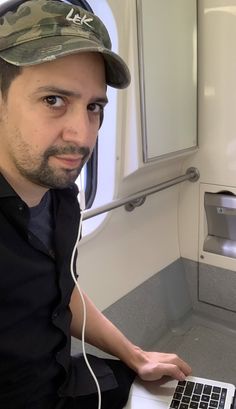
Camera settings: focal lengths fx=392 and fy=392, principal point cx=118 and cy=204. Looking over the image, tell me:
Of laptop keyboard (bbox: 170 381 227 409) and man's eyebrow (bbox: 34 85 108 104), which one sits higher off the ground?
man's eyebrow (bbox: 34 85 108 104)

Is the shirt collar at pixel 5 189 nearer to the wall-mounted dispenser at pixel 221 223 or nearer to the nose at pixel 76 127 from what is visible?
the nose at pixel 76 127

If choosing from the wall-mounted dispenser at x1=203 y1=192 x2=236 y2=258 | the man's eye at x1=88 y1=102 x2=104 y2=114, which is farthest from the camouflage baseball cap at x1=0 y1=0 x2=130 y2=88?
the wall-mounted dispenser at x1=203 y1=192 x2=236 y2=258

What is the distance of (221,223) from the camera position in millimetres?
1840

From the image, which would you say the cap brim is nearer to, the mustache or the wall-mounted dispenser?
the mustache

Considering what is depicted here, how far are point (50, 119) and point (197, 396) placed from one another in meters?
0.77

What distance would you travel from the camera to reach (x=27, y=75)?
2.36 feet

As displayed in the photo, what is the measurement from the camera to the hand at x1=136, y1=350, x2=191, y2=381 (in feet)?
3.34

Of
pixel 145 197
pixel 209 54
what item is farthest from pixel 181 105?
pixel 145 197

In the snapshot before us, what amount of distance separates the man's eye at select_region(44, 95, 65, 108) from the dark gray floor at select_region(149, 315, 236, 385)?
1363mm

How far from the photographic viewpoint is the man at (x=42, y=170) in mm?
723

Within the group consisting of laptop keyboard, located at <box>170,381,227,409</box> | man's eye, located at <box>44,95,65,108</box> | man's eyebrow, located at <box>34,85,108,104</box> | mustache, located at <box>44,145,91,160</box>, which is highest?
man's eyebrow, located at <box>34,85,108,104</box>

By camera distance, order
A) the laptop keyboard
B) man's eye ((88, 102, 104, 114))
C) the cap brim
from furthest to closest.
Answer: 1. the laptop keyboard
2. man's eye ((88, 102, 104, 114))
3. the cap brim

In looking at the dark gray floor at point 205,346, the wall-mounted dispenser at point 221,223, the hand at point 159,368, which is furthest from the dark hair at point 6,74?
the dark gray floor at point 205,346

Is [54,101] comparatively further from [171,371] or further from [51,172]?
[171,371]
